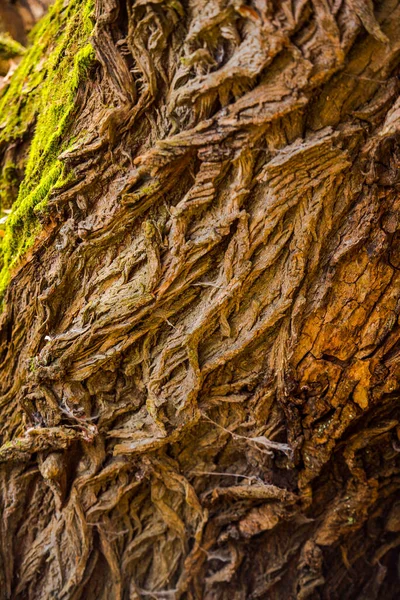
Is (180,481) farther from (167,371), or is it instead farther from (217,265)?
(217,265)

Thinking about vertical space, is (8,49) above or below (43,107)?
above

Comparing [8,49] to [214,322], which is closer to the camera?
[214,322]

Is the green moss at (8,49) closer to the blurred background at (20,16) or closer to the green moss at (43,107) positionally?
the blurred background at (20,16)

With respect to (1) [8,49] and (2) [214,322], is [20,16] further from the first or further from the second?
(2) [214,322]

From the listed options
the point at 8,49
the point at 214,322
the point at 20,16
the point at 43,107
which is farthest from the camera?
the point at 20,16

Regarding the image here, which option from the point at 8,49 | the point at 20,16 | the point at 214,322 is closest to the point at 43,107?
the point at 8,49

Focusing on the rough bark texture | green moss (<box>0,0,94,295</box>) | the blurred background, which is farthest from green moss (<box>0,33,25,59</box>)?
the rough bark texture
